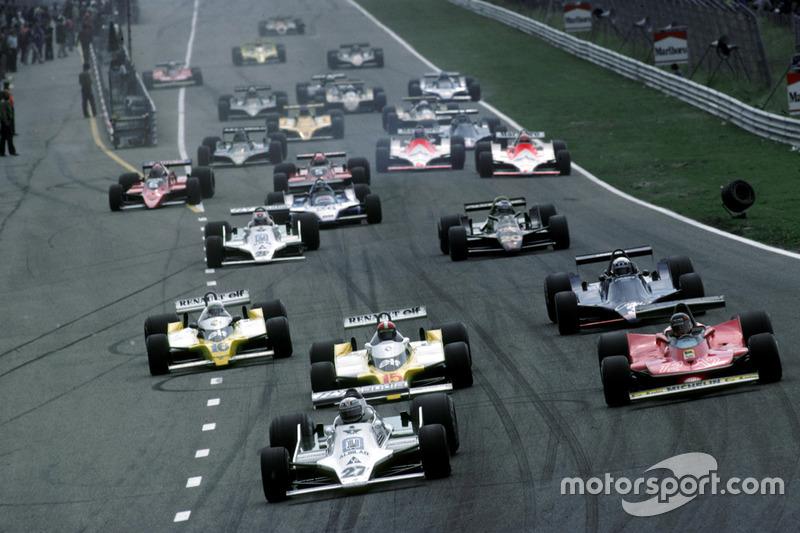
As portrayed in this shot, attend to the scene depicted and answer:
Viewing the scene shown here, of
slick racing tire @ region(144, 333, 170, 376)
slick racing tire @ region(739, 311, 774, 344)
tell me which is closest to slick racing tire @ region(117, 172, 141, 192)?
slick racing tire @ region(144, 333, 170, 376)

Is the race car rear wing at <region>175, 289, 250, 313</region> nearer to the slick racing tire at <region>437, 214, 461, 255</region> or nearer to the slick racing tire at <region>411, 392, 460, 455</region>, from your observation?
the slick racing tire at <region>411, 392, 460, 455</region>

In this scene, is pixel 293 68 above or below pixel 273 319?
below

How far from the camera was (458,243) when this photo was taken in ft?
80.1

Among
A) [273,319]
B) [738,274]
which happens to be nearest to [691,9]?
[738,274]

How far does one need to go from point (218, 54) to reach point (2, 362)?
50.3m

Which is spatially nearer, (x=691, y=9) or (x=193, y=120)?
(x=691, y=9)

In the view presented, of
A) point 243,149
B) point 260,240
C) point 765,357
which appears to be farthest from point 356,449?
point 243,149

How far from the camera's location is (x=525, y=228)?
25.1 m

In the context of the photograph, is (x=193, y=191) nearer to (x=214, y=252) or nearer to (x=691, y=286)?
(x=214, y=252)

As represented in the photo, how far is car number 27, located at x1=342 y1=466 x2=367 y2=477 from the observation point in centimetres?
1312

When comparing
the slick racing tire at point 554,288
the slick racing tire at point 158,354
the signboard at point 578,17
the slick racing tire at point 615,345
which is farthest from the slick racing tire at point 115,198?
the signboard at point 578,17

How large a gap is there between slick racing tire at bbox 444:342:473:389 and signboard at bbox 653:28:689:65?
2829 cm

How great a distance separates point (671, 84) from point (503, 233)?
23480 mm

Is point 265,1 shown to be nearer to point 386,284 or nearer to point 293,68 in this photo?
point 293,68
